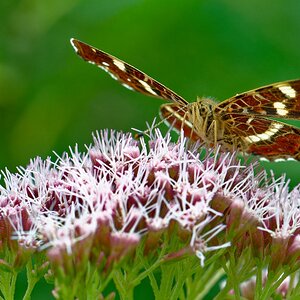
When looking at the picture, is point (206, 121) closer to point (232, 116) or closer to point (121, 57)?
point (232, 116)

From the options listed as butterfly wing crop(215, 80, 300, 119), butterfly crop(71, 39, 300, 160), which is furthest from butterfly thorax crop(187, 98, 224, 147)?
butterfly wing crop(215, 80, 300, 119)

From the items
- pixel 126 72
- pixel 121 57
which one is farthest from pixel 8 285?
pixel 121 57

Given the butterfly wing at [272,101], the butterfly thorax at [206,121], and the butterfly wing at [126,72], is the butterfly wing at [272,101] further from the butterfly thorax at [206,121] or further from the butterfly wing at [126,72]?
the butterfly wing at [126,72]

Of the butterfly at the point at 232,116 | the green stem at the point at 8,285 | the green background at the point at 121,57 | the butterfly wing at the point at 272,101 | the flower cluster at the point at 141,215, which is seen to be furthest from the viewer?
the green background at the point at 121,57

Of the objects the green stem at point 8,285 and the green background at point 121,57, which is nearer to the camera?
the green stem at point 8,285

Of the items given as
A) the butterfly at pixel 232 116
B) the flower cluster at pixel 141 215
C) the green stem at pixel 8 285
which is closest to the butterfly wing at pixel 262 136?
the butterfly at pixel 232 116

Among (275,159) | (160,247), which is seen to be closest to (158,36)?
(275,159)

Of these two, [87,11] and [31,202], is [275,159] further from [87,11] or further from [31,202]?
[87,11]
